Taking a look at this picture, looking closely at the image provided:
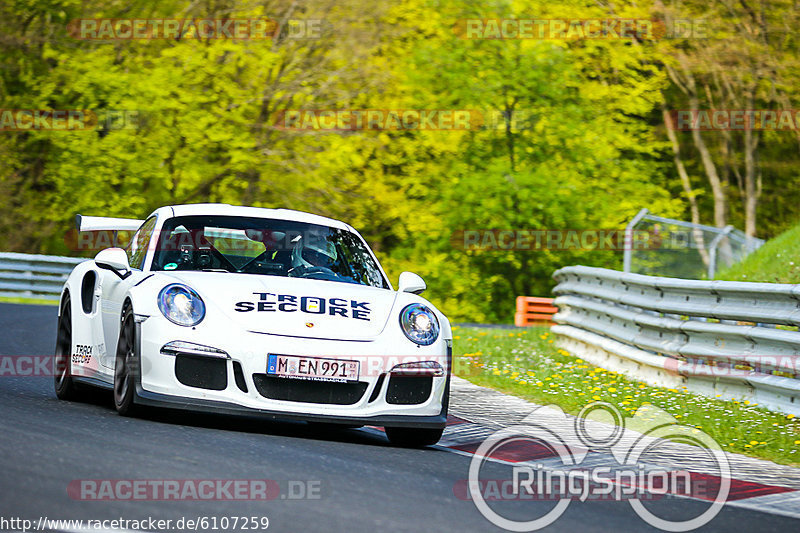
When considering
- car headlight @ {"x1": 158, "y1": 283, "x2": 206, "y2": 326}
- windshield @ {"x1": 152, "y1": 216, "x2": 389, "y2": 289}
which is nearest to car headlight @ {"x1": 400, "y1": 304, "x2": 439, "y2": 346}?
windshield @ {"x1": 152, "y1": 216, "x2": 389, "y2": 289}

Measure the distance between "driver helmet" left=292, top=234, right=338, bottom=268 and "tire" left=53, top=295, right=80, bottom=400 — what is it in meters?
1.78

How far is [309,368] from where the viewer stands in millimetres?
6949

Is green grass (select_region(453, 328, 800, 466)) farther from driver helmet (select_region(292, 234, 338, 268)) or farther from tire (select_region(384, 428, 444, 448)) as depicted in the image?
driver helmet (select_region(292, 234, 338, 268))

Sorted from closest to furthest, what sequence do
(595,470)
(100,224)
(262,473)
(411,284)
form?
(262,473) < (595,470) < (411,284) < (100,224)

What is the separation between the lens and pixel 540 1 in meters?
33.6

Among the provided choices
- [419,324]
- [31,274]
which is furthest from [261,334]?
[31,274]

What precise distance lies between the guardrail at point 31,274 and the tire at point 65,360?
1734cm

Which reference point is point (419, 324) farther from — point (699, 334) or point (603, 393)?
point (699, 334)

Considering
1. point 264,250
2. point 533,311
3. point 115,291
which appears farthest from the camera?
point 533,311

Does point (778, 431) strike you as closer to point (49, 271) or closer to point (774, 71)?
point (49, 271)

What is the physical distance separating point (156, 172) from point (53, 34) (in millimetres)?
4200

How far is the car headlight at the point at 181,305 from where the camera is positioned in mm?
7031

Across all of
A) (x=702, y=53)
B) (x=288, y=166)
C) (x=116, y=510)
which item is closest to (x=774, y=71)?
(x=702, y=53)

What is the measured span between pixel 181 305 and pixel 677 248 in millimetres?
14038
